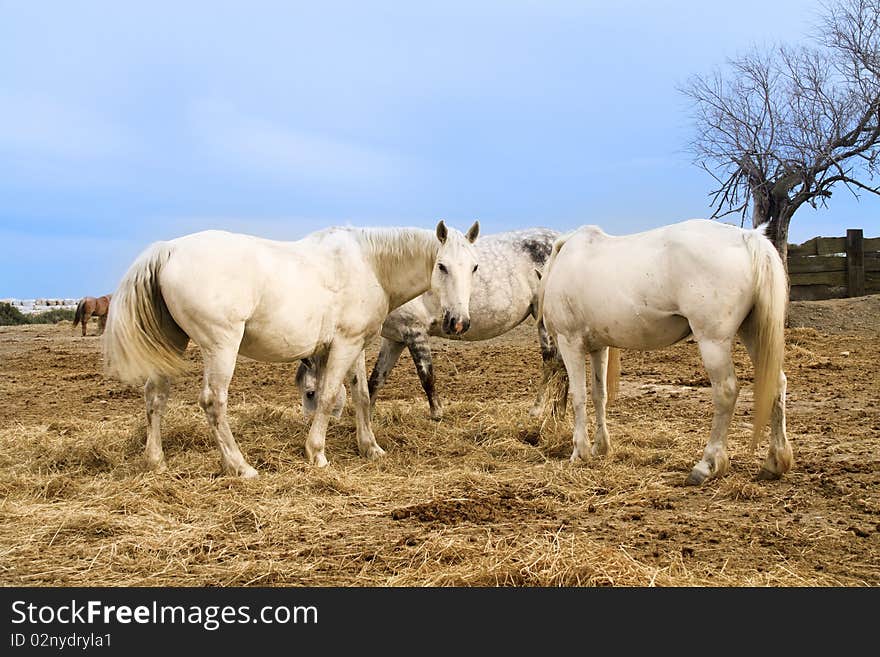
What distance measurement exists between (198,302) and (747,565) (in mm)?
3531

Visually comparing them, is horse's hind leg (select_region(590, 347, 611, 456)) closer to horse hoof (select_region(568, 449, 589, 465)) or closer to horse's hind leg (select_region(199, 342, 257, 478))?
horse hoof (select_region(568, 449, 589, 465))

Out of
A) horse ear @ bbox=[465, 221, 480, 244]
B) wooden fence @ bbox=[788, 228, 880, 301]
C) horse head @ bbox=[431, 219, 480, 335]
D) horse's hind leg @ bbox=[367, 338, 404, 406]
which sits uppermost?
wooden fence @ bbox=[788, 228, 880, 301]

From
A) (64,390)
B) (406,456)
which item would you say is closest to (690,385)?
(406,456)

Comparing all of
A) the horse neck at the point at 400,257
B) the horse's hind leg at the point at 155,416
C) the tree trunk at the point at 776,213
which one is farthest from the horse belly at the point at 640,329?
the tree trunk at the point at 776,213

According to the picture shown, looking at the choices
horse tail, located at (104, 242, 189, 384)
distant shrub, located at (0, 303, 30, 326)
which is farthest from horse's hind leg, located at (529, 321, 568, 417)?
distant shrub, located at (0, 303, 30, 326)

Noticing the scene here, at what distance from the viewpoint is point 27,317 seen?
28781 mm

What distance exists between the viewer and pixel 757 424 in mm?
4836

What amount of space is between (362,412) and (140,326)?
1.80 m

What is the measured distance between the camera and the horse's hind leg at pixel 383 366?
741cm

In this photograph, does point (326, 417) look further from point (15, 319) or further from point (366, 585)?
point (15, 319)

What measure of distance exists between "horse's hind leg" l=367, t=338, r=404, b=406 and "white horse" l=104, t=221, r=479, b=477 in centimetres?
127

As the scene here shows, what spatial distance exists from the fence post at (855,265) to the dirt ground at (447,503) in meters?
12.5

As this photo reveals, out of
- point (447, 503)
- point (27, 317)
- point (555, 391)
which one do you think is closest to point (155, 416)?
point (447, 503)

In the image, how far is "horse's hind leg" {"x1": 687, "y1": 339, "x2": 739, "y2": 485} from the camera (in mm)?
4855
